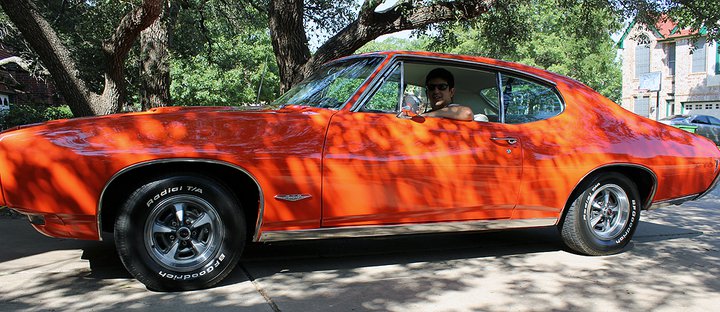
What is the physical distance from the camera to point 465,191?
4.07m

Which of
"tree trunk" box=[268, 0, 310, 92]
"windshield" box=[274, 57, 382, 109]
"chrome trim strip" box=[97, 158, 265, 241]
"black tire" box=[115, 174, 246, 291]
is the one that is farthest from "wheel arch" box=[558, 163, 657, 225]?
"tree trunk" box=[268, 0, 310, 92]

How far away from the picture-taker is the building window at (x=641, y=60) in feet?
115

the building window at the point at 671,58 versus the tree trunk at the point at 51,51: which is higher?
the building window at the point at 671,58

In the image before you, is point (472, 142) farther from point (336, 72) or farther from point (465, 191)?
point (336, 72)

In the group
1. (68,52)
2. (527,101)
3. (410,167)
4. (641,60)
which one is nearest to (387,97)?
(410,167)

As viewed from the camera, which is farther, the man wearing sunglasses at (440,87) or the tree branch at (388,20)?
the tree branch at (388,20)

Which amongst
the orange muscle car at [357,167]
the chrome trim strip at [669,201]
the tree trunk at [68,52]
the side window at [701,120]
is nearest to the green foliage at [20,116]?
the tree trunk at [68,52]

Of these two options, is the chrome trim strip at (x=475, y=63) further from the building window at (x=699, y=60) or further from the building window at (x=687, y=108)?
the building window at (x=687, y=108)

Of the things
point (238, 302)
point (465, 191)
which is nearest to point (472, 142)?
point (465, 191)

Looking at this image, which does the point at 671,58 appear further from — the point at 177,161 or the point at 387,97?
the point at 177,161

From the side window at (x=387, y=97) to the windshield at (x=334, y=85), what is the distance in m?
0.14

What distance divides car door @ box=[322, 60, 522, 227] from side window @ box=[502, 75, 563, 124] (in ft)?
0.88

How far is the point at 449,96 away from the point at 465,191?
38.7 inches

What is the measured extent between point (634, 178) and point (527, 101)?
133 cm
